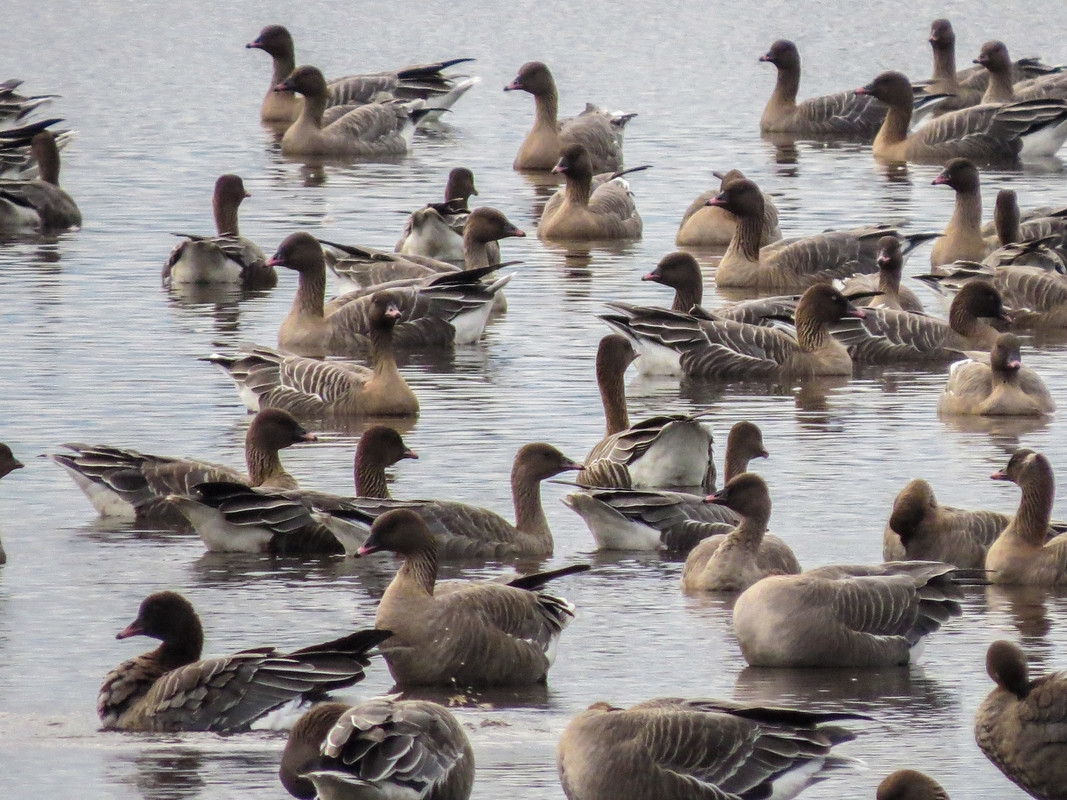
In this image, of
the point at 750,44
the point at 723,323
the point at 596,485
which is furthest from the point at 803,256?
the point at 750,44

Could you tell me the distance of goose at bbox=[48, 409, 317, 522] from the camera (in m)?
13.6

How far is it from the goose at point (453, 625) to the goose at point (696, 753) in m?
2.03

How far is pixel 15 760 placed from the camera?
9336 millimetres

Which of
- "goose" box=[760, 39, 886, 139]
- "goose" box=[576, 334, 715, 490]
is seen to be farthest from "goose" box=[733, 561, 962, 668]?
"goose" box=[760, 39, 886, 139]

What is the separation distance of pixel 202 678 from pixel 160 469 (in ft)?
13.5

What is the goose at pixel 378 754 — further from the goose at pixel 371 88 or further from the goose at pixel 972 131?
the goose at pixel 371 88

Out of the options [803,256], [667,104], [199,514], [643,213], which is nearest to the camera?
[199,514]

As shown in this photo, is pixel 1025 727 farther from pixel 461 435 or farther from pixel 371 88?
pixel 371 88

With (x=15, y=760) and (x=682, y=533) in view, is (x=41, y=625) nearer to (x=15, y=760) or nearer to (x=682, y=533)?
(x=15, y=760)

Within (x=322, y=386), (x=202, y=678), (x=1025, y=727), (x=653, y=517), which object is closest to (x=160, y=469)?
(x=653, y=517)

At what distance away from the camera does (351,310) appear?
64.3 ft

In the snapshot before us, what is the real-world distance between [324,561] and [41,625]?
2061 mm

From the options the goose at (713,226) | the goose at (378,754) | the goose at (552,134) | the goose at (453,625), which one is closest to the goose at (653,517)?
the goose at (453,625)

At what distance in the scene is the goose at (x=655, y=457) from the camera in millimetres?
14109
